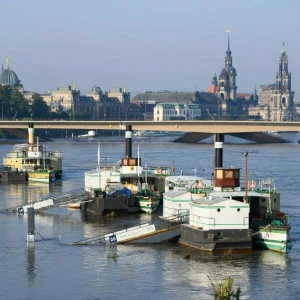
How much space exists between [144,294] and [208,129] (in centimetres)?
8356

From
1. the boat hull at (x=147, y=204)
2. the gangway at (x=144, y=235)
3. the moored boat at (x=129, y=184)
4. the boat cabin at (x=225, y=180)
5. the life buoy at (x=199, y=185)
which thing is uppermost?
the boat cabin at (x=225, y=180)

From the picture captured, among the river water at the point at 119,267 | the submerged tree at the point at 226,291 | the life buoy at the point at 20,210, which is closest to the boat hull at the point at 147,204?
the river water at the point at 119,267

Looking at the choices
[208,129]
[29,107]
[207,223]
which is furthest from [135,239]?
[29,107]

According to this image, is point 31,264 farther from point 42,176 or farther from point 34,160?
point 34,160

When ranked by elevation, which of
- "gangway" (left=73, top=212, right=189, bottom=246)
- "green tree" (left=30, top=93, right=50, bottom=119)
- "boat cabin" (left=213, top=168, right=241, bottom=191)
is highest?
"green tree" (left=30, top=93, right=50, bottom=119)

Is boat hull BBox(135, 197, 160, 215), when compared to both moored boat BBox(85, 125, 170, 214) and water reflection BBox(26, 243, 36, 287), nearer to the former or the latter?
moored boat BBox(85, 125, 170, 214)

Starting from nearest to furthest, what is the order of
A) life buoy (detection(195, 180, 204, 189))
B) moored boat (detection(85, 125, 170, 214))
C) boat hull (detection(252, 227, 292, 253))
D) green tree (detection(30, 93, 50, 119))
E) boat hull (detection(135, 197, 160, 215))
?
boat hull (detection(252, 227, 292, 253)) → life buoy (detection(195, 180, 204, 189)) → boat hull (detection(135, 197, 160, 215)) → moored boat (detection(85, 125, 170, 214)) → green tree (detection(30, 93, 50, 119))

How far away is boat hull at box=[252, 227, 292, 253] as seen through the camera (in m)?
37.1

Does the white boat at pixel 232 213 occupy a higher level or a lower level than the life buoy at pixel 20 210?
higher

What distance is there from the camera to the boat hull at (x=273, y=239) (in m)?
37.1

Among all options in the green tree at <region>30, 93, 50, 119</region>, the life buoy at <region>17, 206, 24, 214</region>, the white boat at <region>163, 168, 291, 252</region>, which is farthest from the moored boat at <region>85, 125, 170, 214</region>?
the green tree at <region>30, 93, 50, 119</region>

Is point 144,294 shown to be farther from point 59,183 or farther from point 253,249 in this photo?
point 59,183

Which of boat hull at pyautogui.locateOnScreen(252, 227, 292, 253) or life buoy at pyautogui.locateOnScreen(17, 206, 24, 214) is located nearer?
boat hull at pyautogui.locateOnScreen(252, 227, 292, 253)

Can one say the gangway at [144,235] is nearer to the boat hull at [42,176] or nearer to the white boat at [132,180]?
the white boat at [132,180]
